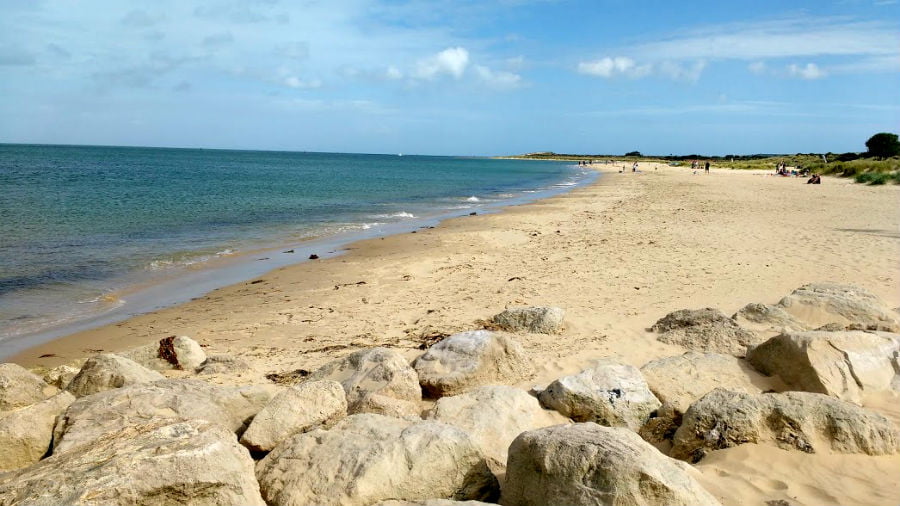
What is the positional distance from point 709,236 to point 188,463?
15.3 metres

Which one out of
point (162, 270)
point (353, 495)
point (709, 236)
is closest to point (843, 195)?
point (709, 236)

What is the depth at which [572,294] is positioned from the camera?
32.6 feet

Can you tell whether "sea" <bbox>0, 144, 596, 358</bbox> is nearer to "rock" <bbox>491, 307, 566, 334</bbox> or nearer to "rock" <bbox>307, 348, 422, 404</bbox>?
"rock" <bbox>307, 348, 422, 404</bbox>

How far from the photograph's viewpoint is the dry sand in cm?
406

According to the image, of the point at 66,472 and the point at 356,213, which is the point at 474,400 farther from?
the point at 356,213

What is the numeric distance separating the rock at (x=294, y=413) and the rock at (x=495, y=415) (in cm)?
78

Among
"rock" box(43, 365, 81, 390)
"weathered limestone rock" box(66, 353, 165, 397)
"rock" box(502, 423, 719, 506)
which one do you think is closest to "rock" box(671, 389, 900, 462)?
"rock" box(502, 423, 719, 506)

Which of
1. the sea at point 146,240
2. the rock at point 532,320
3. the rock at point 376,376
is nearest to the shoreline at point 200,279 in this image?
the sea at point 146,240

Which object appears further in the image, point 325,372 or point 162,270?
point 162,270

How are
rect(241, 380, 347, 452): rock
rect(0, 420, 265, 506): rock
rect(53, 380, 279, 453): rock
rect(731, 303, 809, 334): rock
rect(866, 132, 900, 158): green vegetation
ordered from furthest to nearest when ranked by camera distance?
rect(866, 132, 900, 158): green vegetation → rect(731, 303, 809, 334): rock → rect(241, 380, 347, 452): rock → rect(53, 380, 279, 453): rock → rect(0, 420, 265, 506): rock

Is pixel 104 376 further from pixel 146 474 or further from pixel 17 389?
pixel 146 474

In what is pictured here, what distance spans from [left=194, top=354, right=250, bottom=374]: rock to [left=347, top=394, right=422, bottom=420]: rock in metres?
2.36

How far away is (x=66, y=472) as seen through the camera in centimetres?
305

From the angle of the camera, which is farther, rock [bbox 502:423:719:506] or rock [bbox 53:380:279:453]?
rock [bbox 53:380:279:453]
